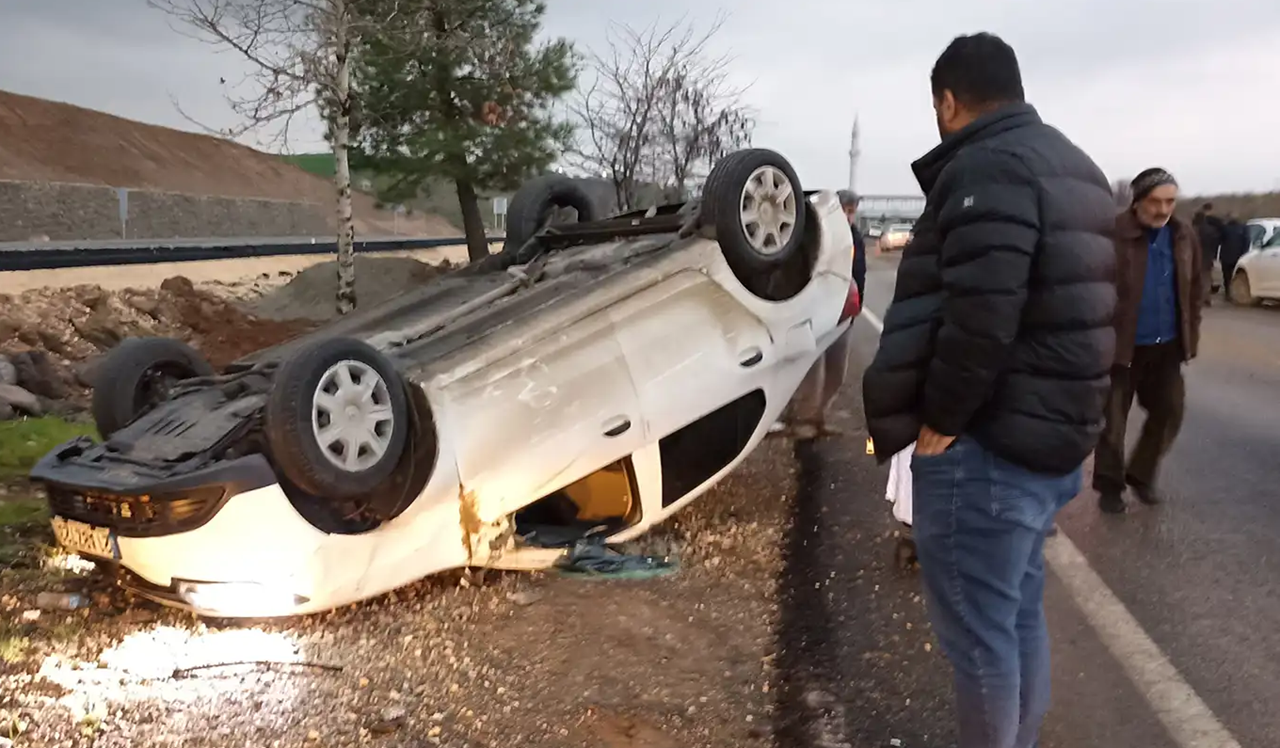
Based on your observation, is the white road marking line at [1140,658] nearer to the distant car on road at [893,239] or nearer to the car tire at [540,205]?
the car tire at [540,205]

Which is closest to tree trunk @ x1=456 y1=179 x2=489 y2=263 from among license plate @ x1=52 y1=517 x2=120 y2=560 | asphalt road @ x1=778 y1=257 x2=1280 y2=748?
asphalt road @ x1=778 y1=257 x2=1280 y2=748

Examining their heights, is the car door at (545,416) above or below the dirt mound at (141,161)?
below

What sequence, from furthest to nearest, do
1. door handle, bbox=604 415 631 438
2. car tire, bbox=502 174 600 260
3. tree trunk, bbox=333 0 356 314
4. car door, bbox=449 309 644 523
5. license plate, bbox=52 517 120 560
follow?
1. tree trunk, bbox=333 0 356 314
2. car tire, bbox=502 174 600 260
3. door handle, bbox=604 415 631 438
4. car door, bbox=449 309 644 523
5. license plate, bbox=52 517 120 560

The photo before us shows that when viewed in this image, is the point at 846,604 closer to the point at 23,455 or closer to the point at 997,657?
the point at 997,657

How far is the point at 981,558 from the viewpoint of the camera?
231cm

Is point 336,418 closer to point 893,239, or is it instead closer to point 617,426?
point 617,426

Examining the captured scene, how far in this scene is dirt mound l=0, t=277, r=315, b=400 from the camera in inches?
370

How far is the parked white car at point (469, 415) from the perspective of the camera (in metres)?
3.20

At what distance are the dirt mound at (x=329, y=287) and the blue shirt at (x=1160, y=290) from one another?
1090 cm

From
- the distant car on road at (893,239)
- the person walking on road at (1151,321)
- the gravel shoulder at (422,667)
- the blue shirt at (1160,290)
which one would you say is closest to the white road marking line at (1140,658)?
the person walking on road at (1151,321)

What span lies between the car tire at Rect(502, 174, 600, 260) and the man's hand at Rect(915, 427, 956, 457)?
3.47 meters

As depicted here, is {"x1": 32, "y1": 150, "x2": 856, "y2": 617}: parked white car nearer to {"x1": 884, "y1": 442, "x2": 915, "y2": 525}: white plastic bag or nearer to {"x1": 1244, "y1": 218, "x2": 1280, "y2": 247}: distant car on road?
{"x1": 884, "y1": 442, "x2": 915, "y2": 525}: white plastic bag

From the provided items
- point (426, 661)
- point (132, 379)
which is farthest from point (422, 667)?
point (132, 379)

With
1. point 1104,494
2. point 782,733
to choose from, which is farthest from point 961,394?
point 1104,494
